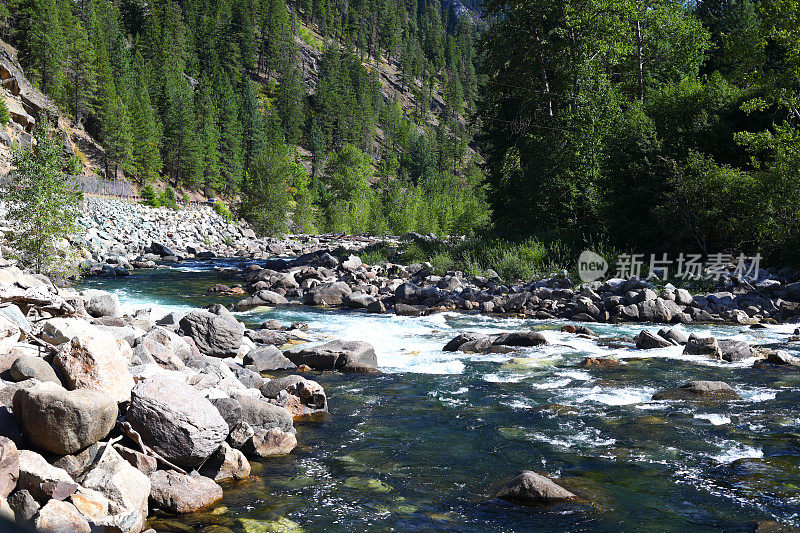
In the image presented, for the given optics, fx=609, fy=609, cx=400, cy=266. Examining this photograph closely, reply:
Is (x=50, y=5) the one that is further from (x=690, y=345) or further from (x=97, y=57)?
(x=690, y=345)

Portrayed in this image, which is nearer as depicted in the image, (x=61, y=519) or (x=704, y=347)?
(x=61, y=519)

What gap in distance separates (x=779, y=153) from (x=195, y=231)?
1548 inches

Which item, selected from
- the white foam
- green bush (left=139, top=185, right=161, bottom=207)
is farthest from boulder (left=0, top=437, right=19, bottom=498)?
green bush (left=139, top=185, right=161, bottom=207)

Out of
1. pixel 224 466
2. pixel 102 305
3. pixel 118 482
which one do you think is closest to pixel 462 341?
pixel 224 466

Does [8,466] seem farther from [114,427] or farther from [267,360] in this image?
[267,360]

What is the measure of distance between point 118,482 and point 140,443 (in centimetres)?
71

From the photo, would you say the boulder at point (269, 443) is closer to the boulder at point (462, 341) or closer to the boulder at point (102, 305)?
the boulder at point (462, 341)

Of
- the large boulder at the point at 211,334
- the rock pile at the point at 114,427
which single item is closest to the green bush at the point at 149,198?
the large boulder at the point at 211,334

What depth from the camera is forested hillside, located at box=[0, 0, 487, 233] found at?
205 ft

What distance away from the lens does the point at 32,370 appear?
609 centimetres

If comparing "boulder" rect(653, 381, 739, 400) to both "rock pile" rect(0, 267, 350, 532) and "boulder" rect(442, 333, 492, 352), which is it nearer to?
"boulder" rect(442, 333, 492, 352)

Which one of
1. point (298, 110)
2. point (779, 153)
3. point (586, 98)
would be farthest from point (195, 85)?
point (779, 153)

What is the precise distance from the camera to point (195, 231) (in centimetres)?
4684

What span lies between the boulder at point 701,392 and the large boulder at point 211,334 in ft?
23.7
